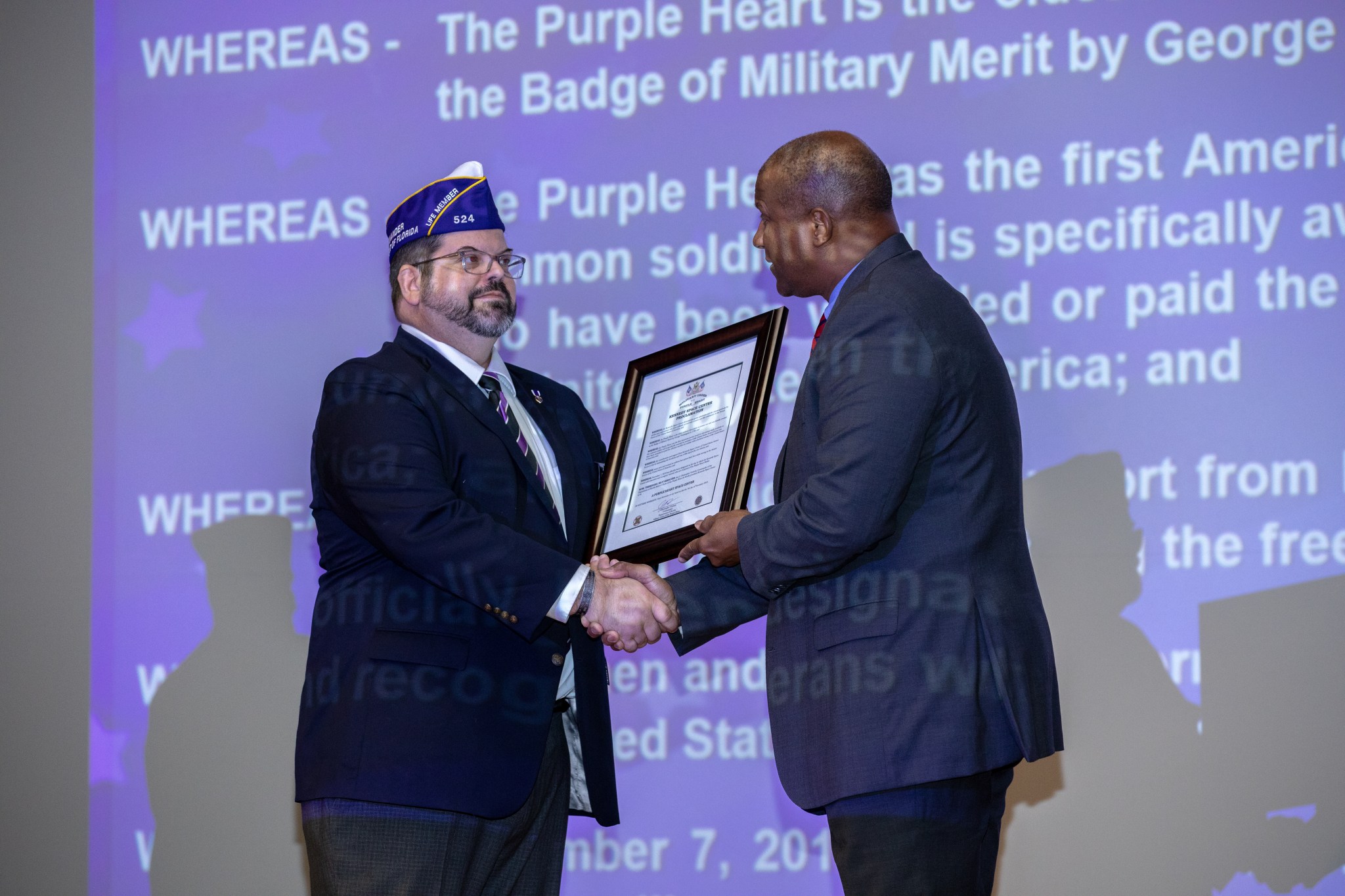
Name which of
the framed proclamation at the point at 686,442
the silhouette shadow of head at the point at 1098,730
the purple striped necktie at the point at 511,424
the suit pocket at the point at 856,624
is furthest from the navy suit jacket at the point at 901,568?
the silhouette shadow of head at the point at 1098,730

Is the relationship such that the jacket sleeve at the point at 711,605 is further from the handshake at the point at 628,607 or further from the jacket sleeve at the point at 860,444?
the jacket sleeve at the point at 860,444

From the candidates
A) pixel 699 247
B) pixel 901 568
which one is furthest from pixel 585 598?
pixel 699 247

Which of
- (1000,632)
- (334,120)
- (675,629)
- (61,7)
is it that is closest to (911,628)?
(1000,632)

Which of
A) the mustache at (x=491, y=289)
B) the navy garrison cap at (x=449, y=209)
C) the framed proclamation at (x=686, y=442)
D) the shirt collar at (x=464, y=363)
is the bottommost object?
the framed proclamation at (x=686, y=442)

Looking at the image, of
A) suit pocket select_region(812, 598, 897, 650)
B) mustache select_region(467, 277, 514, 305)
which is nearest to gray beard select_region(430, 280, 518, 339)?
mustache select_region(467, 277, 514, 305)

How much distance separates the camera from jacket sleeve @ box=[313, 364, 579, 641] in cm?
252

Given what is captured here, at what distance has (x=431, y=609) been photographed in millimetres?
2562

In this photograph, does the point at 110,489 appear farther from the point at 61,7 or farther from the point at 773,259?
the point at 773,259

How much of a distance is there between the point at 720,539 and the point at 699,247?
4.73 feet

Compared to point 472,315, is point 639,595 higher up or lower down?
lower down

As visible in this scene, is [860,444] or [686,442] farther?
[686,442]

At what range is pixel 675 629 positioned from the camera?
2.80 metres

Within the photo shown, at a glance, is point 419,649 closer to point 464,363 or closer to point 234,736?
point 464,363

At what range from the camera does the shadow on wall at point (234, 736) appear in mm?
3887
